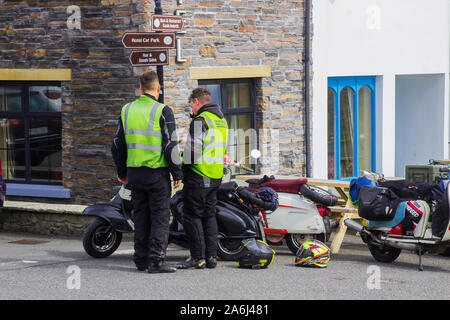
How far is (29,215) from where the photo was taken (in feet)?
40.9

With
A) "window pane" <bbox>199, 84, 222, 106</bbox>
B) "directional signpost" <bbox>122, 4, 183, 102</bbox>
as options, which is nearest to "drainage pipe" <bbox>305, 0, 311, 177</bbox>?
"window pane" <bbox>199, 84, 222, 106</bbox>

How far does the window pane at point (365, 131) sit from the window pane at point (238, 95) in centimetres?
362

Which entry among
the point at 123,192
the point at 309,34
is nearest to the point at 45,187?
the point at 123,192

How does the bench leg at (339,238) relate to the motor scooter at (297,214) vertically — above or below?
below

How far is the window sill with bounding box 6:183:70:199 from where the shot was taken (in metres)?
13.0

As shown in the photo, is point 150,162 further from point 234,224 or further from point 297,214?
point 297,214

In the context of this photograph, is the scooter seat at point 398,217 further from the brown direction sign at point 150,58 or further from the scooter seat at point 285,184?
the brown direction sign at point 150,58

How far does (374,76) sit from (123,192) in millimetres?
8077

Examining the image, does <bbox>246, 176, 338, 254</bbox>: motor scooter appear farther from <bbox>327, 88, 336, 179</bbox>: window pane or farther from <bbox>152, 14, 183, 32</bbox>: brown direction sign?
<bbox>327, 88, 336, 179</bbox>: window pane

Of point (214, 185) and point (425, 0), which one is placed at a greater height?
point (425, 0)

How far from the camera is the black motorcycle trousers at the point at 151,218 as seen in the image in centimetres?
857

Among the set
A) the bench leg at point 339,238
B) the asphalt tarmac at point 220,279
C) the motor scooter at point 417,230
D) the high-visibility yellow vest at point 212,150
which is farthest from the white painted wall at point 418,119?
the high-visibility yellow vest at point 212,150

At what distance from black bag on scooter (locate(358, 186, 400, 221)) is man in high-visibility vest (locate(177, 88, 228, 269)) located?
1.73 meters
